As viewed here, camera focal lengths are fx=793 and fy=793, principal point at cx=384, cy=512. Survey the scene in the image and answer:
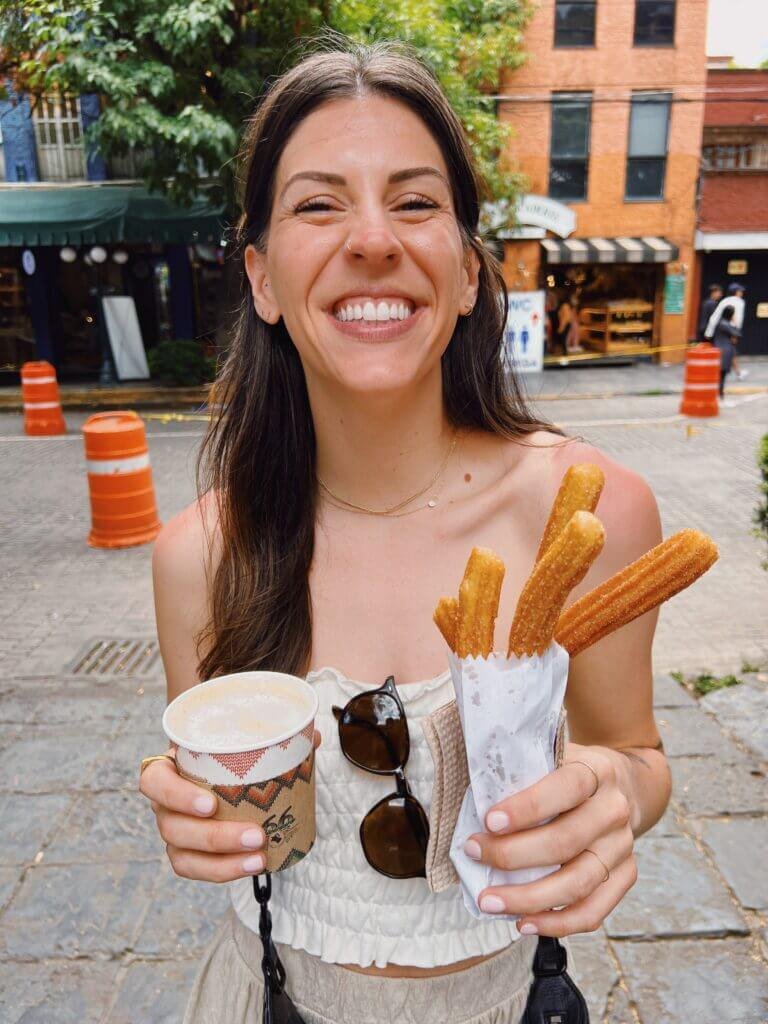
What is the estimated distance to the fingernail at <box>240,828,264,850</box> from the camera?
109 cm

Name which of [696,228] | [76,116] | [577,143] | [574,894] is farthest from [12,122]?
[574,894]

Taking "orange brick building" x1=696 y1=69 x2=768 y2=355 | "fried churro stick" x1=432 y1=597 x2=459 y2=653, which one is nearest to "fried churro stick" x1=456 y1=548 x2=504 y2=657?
"fried churro stick" x1=432 y1=597 x2=459 y2=653

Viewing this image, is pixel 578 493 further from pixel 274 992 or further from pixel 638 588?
pixel 274 992

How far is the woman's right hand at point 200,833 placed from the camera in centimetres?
109

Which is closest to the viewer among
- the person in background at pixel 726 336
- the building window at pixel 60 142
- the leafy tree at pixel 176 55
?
the leafy tree at pixel 176 55

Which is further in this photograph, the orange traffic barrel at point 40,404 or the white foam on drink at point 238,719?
the orange traffic barrel at point 40,404

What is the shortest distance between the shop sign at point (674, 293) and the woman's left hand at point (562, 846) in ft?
69.3

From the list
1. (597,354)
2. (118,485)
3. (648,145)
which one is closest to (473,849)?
(118,485)

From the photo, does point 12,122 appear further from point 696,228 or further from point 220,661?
point 220,661

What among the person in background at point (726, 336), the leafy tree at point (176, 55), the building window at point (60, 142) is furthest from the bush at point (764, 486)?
the building window at point (60, 142)

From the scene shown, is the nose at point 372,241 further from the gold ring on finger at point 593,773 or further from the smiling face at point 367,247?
the gold ring on finger at point 593,773

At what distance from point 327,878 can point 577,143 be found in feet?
69.4

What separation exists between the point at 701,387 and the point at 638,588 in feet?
43.2

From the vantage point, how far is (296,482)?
179 cm
